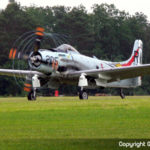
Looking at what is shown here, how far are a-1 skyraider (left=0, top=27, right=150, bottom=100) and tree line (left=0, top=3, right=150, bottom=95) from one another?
76.3ft

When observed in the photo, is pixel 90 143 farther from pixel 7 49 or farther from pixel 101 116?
pixel 7 49

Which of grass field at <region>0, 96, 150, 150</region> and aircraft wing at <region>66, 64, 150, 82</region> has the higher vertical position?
aircraft wing at <region>66, 64, 150, 82</region>

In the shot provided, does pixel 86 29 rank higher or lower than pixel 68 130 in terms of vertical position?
higher

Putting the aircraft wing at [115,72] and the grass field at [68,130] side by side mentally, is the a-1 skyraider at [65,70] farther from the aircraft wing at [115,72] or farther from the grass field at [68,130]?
the grass field at [68,130]

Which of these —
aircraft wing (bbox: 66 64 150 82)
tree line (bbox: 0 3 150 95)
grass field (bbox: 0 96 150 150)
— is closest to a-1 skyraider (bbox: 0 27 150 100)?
aircraft wing (bbox: 66 64 150 82)

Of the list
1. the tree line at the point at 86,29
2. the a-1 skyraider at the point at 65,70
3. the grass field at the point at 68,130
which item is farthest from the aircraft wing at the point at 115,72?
the tree line at the point at 86,29

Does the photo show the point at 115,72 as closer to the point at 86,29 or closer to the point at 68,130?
the point at 68,130

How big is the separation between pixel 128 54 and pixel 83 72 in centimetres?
4351

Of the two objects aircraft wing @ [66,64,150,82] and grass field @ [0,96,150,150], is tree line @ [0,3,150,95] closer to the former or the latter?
aircraft wing @ [66,64,150,82]

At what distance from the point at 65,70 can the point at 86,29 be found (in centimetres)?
4158

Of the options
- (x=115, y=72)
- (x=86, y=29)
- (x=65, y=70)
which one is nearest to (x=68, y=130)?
(x=65, y=70)

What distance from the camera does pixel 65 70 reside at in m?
29.3

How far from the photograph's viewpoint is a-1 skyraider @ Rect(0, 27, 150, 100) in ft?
90.1

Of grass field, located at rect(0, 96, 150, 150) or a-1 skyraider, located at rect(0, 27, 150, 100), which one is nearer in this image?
grass field, located at rect(0, 96, 150, 150)
